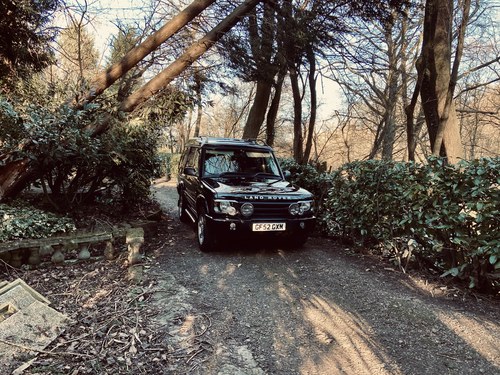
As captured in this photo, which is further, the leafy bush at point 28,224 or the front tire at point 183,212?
the front tire at point 183,212

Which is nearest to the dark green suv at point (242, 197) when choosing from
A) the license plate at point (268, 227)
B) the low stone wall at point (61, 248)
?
the license plate at point (268, 227)

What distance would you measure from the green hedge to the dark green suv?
0.98m

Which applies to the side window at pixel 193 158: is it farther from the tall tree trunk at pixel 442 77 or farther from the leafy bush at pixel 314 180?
the tall tree trunk at pixel 442 77

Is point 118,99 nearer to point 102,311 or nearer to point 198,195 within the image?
point 198,195

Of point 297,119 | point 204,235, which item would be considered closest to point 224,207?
point 204,235

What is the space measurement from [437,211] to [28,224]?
619 centimetres

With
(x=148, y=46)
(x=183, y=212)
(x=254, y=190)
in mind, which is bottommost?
(x=183, y=212)

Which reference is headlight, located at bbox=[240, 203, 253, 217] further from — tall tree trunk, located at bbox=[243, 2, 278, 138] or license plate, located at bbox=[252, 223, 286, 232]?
tall tree trunk, located at bbox=[243, 2, 278, 138]

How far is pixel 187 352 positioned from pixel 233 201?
2.71 metres

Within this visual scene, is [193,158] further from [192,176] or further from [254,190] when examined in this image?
[254,190]

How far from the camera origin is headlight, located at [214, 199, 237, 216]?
544 cm

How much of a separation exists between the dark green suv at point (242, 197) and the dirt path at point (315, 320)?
0.56m

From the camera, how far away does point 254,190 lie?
224 inches

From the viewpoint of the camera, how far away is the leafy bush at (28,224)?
5.23m
